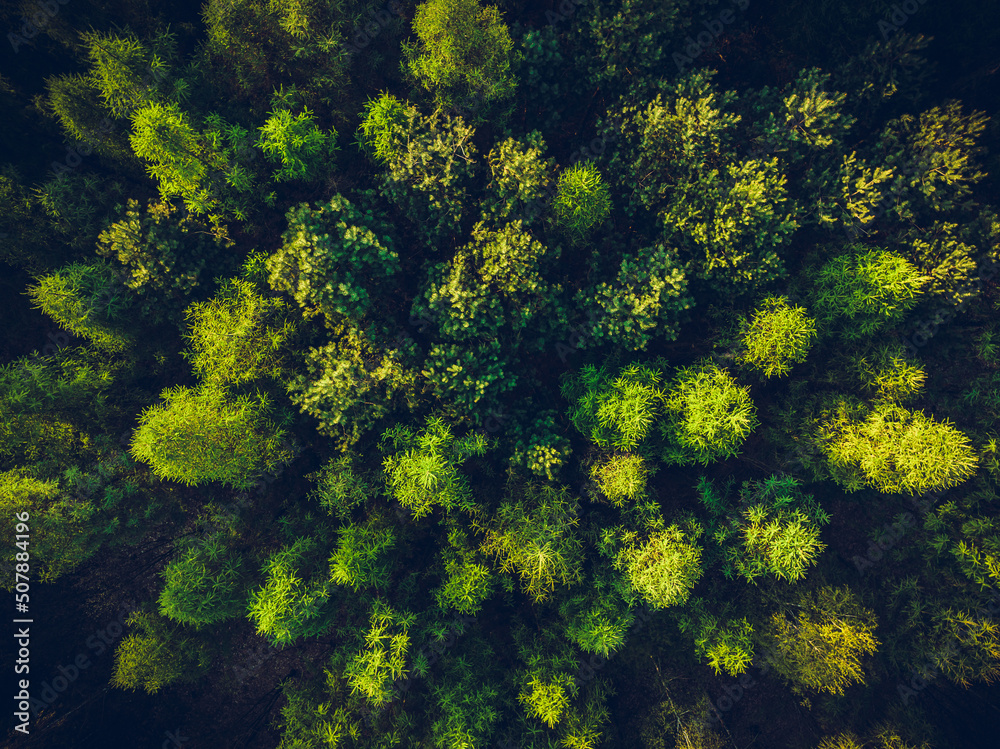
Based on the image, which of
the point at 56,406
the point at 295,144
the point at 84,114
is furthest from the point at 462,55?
the point at 56,406

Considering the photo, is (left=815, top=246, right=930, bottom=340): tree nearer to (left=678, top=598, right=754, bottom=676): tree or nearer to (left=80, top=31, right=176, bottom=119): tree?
(left=678, top=598, right=754, bottom=676): tree

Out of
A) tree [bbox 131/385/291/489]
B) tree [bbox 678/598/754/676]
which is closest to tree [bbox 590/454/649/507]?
tree [bbox 678/598/754/676]

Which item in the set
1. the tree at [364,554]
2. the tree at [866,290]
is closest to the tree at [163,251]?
the tree at [364,554]

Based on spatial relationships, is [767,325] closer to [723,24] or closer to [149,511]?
[723,24]

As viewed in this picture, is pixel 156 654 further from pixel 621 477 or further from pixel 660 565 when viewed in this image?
pixel 660 565

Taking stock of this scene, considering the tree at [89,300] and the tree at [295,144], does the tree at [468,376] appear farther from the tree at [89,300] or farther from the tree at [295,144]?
the tree at [89,300]
